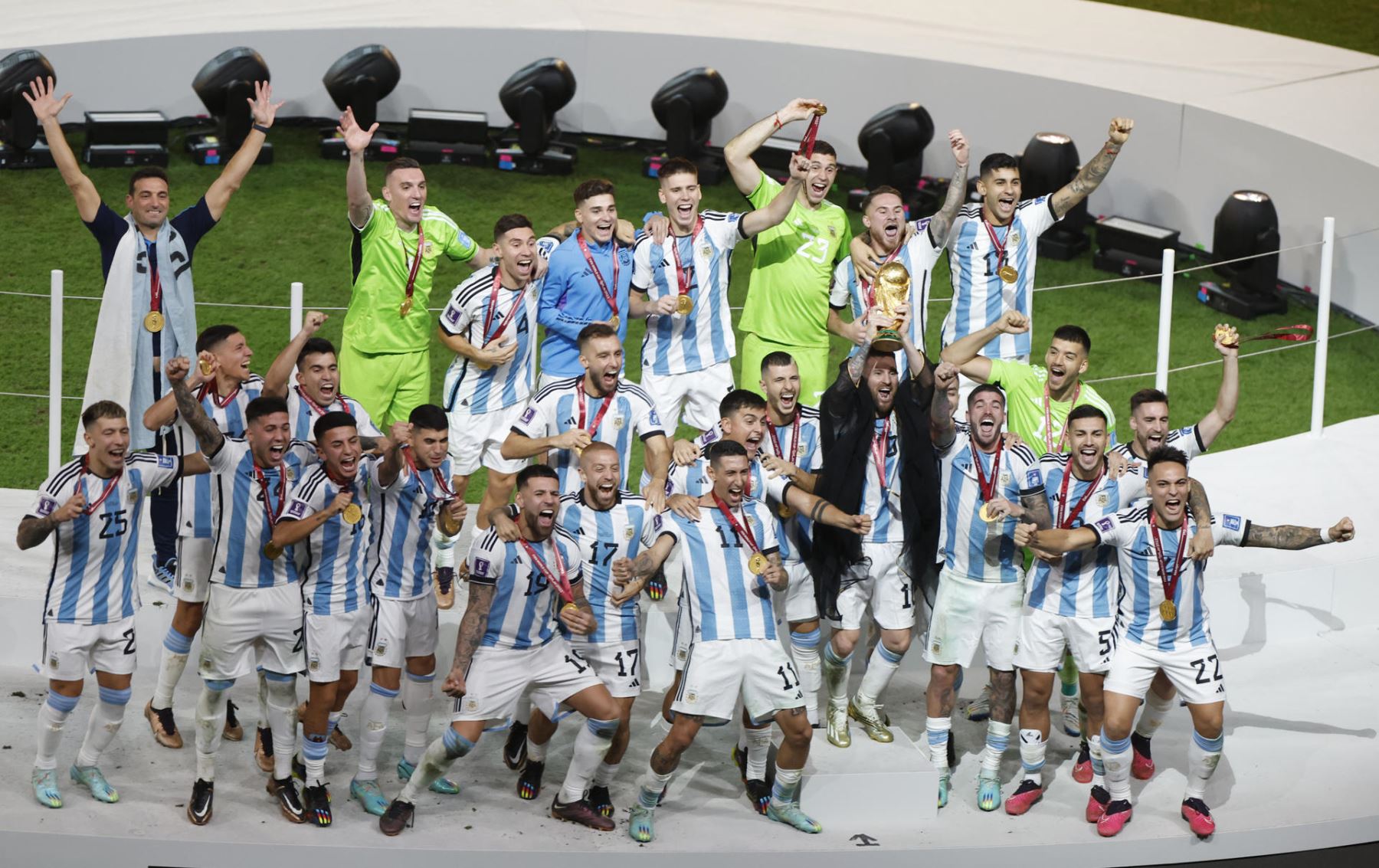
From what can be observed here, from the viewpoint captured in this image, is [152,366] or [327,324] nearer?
[152,366]

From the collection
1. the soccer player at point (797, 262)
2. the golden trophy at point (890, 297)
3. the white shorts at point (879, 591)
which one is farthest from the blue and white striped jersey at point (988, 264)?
the white shorts at point (879, 591)

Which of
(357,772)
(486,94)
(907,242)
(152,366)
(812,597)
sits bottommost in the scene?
(357,772)

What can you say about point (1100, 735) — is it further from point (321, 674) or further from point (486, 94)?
point (486, 94)

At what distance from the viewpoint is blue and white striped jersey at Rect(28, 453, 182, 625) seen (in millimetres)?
6930

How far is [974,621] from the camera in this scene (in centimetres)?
758

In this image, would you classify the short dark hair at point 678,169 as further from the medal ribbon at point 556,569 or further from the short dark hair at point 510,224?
the medal ribbon at point 556,569

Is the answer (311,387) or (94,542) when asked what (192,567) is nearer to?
(94,542)

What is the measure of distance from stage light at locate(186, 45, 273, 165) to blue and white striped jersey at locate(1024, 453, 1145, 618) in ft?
25.1

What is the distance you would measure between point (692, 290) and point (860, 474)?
1464mm

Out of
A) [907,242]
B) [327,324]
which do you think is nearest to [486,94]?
[327,324]

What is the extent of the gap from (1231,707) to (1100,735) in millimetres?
1292

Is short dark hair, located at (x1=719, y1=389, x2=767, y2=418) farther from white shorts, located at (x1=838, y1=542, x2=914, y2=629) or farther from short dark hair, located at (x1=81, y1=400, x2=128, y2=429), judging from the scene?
short dark hair, located at (x1=81, y1=400, x2=128, y2=429)

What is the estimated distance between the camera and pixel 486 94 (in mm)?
14305

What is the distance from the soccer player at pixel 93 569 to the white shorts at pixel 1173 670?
3568 mm
